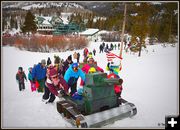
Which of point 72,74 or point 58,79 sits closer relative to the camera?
point 58,79

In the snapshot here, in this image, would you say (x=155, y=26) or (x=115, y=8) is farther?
(x=155, y=26)

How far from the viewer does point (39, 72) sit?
7.51 metres

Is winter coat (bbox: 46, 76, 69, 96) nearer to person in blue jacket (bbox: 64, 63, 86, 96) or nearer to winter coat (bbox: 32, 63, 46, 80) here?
person in blue jacket (bbox: 64, 63, 86, 96)

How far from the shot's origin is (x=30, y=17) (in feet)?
34.5

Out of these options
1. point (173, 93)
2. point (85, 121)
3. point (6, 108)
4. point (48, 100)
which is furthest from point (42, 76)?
point (173, 93)

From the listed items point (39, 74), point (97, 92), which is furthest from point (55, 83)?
point (97, 92)

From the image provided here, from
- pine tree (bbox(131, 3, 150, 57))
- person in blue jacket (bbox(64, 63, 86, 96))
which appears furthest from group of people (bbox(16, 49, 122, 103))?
pine tree (bbox(131, 3, 150, 57))

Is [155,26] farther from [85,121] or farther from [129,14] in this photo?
[85,121]

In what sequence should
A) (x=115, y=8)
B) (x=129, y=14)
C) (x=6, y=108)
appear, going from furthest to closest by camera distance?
(x=129, y=14)
(x=115, y=8)
(x=6, y=108)

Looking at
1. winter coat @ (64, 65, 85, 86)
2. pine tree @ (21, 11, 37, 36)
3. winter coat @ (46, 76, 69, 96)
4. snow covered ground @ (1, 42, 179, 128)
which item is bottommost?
snow covered ground @ (1, 42, 179, 128)

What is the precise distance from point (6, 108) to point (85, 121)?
2.71m

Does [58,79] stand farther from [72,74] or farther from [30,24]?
[30,24]

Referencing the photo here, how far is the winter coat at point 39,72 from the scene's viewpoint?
7.46m

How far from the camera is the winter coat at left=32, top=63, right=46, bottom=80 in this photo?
746cm
